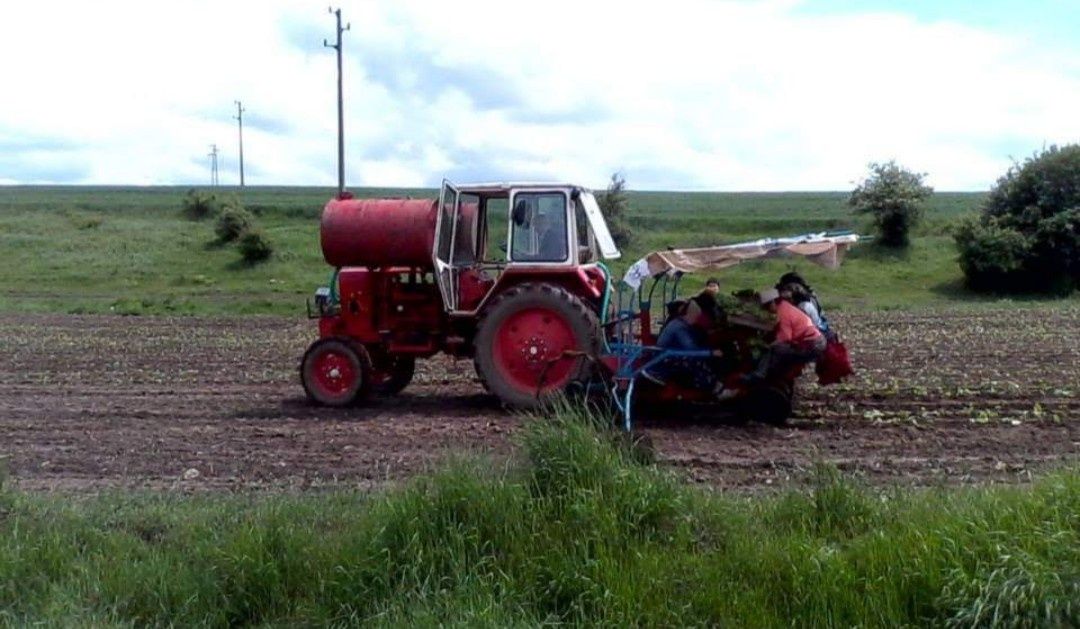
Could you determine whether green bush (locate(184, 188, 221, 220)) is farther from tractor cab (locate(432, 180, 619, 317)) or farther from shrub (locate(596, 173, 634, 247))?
tractor cab (locate(432, 180, 619, 317))

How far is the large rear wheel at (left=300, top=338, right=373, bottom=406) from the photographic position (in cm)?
1290

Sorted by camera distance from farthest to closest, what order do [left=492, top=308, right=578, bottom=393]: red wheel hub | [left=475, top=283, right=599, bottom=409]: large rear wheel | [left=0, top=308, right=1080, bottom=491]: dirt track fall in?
[left=492, top=308, right=578, bottom=393]: red wheel hub → [left=475, top=283, right=599, bottom=409]: large rear wheel → [left=0, top=308, right=1080, bottom=491]: dirt track

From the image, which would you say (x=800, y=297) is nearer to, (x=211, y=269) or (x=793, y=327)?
(x=793, y=327)

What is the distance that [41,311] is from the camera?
1105 inches

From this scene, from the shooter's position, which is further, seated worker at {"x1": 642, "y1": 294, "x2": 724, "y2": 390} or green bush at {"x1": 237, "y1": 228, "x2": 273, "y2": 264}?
green bush at {"x1": 237, "y1": 228, "x2": 273, "y2": 264}

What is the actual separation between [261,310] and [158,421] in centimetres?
1627

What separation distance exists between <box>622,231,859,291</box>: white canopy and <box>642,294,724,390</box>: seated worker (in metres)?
0.34

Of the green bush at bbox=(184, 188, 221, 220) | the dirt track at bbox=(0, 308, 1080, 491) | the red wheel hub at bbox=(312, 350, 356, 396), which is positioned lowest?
the dirt track at bbox=(0, 308, 1080, 491)

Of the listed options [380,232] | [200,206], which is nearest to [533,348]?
[380,232]

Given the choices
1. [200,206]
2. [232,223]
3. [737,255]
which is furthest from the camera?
[200,206]

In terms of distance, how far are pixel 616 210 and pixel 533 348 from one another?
75.8 ft

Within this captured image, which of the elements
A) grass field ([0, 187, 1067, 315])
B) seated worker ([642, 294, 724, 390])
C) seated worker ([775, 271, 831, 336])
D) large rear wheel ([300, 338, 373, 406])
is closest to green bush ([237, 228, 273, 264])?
grass field ([0, 187, 1067, 315])

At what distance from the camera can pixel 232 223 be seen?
126 feet

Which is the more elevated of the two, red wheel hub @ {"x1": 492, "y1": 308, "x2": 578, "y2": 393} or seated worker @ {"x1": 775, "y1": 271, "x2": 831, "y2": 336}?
seated worker @ {"x1": 775, "y1": 271, "x2": 831, "y2": 336}
